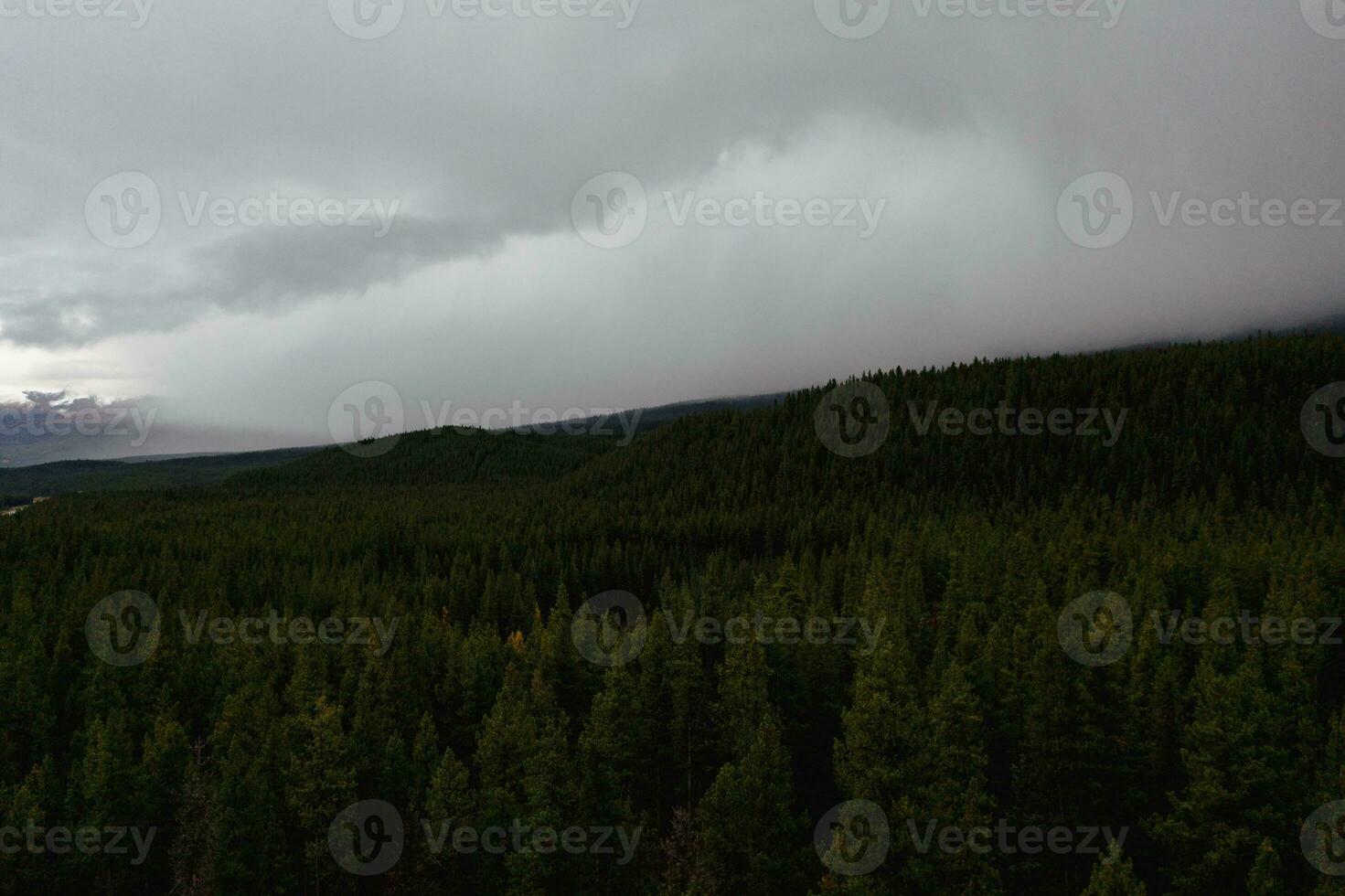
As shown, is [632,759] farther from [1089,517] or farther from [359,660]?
[1089,517]

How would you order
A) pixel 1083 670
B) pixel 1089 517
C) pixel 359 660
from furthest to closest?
pixel 1089 517, pixel 359 660, pixel 1083 670

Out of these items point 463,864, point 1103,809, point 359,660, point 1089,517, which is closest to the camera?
point 463,864

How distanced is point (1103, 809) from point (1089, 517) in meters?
95.3

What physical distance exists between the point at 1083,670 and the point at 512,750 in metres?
39.8

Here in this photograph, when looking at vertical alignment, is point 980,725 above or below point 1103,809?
above

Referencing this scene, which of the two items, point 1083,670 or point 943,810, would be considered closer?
point 943,810

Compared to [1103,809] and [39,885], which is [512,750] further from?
[1103,809]

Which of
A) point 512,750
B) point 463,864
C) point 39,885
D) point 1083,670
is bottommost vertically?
point 39,885

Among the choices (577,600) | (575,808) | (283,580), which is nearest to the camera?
(575,808)

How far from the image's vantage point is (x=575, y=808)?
39.1 meters

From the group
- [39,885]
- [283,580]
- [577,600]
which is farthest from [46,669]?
[577,600]

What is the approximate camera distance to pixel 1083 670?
160 feet

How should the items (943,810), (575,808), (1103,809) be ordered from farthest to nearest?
(1103,809)
(575,808)
(943,810)

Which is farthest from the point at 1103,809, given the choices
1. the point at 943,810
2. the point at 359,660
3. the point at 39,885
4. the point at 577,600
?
the point at 577,600
